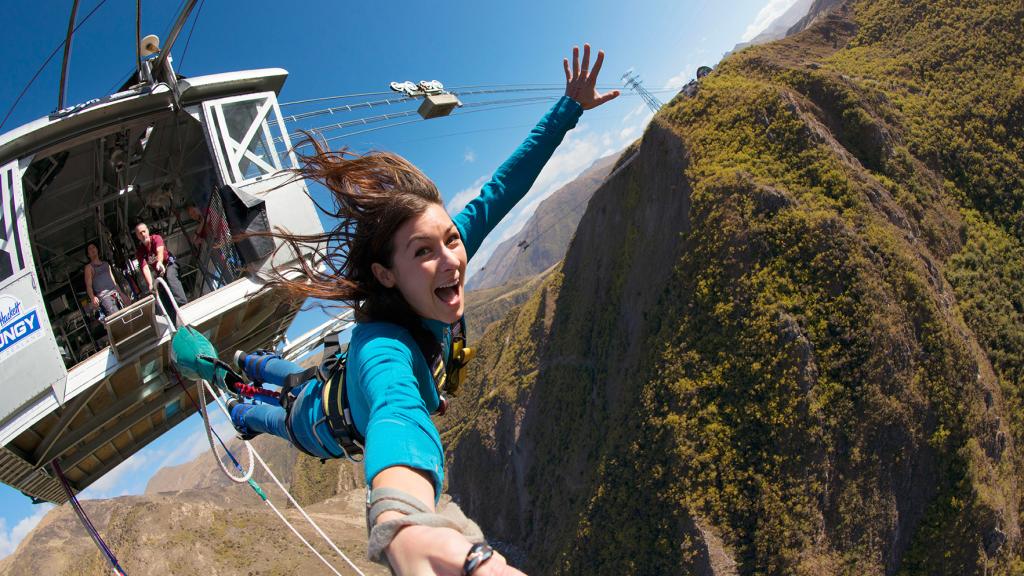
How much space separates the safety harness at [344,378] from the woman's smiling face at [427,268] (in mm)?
174

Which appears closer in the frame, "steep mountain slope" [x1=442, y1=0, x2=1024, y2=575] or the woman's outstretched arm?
the woman's outstretched arm

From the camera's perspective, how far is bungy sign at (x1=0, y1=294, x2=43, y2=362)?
20.0 ft

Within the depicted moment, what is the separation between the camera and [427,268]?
92.6 inches

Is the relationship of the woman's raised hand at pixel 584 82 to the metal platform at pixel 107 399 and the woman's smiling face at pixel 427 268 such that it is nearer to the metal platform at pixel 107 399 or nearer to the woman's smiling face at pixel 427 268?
the woman's smiling face at pixel 427 268

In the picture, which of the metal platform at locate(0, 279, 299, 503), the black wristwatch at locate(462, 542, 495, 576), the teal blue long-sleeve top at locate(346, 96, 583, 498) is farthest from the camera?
→ the metal platform at locate(0, 279, 299, 503)

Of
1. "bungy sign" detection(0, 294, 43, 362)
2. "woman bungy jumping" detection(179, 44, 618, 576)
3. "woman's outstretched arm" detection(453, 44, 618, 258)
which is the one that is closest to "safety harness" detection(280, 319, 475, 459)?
"woman bungy jumping" detection(179, 44, 618, 576)

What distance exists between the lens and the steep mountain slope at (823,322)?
23.6m

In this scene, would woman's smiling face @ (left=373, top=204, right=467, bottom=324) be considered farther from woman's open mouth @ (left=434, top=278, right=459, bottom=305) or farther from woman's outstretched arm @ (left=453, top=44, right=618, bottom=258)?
woman's outstretched arm @ (left=453, top=44, right=618, bottom=258)

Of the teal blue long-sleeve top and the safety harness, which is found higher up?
the teal blue long-sleeve top

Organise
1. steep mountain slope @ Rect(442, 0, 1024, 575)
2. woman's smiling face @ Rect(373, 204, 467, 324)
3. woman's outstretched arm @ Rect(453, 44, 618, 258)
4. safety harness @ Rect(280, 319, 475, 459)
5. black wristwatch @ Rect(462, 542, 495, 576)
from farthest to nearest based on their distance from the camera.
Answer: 1. steep mountain slope @ Rect(442, 0, 1024, 575)
2. woman's outstretched arm @ Rect(453, 44, 618, 258)
3. safety harness @ Rect(280, 319, 475, 459)
4. woman's smiling face @ Rect(373, 204, 467, 324)
5. black wristwatch @ Rect(462, 542, 495, 576)

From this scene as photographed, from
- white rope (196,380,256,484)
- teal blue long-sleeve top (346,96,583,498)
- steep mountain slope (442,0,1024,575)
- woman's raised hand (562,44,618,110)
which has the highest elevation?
woman's raised hand (562,44,618,110)

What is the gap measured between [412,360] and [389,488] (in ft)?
2.88

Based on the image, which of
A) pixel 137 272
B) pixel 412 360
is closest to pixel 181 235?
pixel 137 272

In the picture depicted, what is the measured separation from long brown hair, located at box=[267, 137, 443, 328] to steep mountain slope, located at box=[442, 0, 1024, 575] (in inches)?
1069
